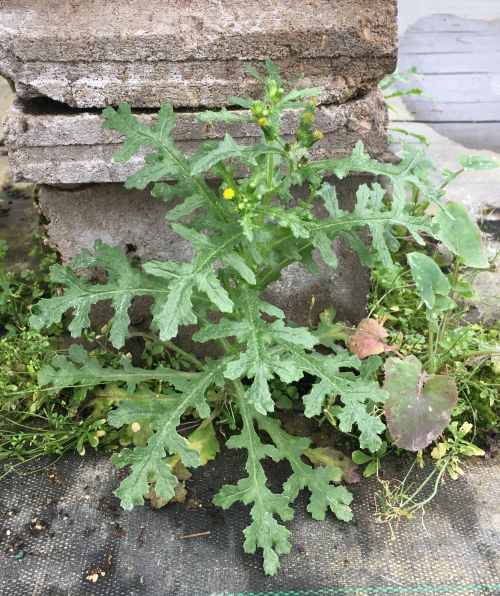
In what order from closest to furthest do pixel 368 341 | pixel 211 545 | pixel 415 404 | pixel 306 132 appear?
pixel 306 132 < pixel 211 545 < pixel 415 404 < pixel 368 341

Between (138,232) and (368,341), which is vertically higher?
(138,232)

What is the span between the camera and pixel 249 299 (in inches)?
75.5

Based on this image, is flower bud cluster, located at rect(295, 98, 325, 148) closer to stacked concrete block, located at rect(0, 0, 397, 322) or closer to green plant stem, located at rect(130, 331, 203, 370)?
stacked concrete block, located at rect(0, 0, 397, 322)

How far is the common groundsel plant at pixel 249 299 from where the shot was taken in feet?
Answer: 5.72

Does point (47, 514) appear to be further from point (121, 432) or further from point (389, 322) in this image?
point (389, 322)

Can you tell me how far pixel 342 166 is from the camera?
1883mm

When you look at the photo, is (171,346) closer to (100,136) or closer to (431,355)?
(100,136)

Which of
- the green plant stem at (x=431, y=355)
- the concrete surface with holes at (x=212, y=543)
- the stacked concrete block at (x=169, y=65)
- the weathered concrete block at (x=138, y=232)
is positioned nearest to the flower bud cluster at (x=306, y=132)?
the stacked concrete block at (x=169, y=65)

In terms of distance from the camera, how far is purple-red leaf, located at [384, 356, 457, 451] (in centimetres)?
215

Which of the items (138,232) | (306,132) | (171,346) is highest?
(306,132)

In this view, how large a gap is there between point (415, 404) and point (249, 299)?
0.72 m

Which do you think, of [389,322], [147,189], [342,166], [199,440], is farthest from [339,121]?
[199,440]

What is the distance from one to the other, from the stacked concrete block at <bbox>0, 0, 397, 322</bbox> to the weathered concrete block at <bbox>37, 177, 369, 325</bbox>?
0.10m

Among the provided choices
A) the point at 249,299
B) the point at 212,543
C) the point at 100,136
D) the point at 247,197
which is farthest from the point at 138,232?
the point at 212,543
